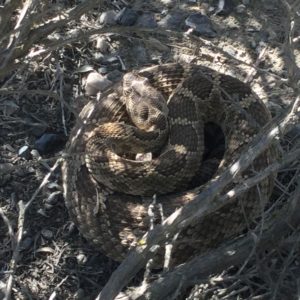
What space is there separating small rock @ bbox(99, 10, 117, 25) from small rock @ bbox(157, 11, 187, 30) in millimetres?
361

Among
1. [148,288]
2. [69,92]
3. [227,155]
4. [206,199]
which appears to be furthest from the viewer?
[69,92]

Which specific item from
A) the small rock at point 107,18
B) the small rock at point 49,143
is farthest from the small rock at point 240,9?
the small rock at point 49,143

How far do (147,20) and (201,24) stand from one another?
0.43 m

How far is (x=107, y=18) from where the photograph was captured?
518 centimetres

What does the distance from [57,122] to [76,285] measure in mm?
1277

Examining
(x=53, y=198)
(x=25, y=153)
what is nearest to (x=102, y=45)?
(x=25, y=153)

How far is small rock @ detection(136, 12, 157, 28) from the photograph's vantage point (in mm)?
5125

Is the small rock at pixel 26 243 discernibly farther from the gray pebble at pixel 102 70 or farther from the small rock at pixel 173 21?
the small rock at pixel 173 21

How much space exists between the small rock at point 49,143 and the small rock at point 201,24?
1413 mm

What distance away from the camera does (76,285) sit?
3846 millimetres

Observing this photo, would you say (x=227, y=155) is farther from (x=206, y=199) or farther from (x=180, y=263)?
(x=206, y=199)

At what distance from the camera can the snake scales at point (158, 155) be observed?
3859 mm

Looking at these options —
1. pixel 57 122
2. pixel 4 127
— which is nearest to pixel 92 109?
pixel 57 122

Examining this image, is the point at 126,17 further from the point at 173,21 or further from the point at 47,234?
the point at 47,234
